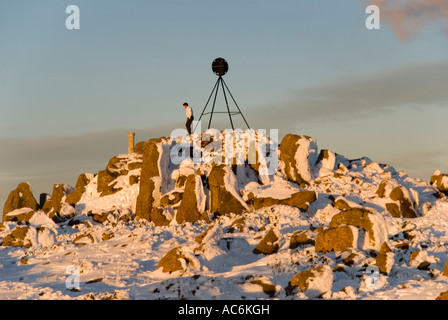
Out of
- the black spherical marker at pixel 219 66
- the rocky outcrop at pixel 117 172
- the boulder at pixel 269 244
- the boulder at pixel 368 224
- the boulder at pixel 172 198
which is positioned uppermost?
the black spherical marker at pixel 219 66

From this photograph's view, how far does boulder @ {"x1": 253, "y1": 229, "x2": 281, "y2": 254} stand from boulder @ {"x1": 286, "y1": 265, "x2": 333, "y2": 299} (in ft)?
17.0

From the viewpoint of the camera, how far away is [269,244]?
22.3 m

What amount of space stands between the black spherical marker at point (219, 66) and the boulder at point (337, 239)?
644 inches

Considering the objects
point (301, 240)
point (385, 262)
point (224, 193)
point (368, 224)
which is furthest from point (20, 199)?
point (385, 262)

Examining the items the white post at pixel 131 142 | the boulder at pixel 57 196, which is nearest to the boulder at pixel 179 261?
the boulder at pixel 57 196

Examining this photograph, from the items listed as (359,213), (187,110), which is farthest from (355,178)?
(359,213)

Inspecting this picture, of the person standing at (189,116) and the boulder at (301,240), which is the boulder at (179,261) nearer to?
the boulder at (301,240)

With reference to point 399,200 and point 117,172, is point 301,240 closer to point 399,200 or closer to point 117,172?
point 399,200

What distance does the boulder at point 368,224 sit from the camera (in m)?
21.8

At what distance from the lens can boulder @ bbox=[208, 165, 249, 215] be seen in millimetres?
31672

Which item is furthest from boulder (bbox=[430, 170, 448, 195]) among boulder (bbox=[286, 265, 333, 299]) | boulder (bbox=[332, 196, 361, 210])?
boulder (bbox=[286, 265, 333, 299])

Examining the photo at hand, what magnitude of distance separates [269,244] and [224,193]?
32.5ft

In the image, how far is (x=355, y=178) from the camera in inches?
1399

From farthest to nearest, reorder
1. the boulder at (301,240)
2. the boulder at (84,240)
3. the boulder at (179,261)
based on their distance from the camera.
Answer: the boulder at (84,240) → the boulder at (301,240) → the boulder at (179,261)
